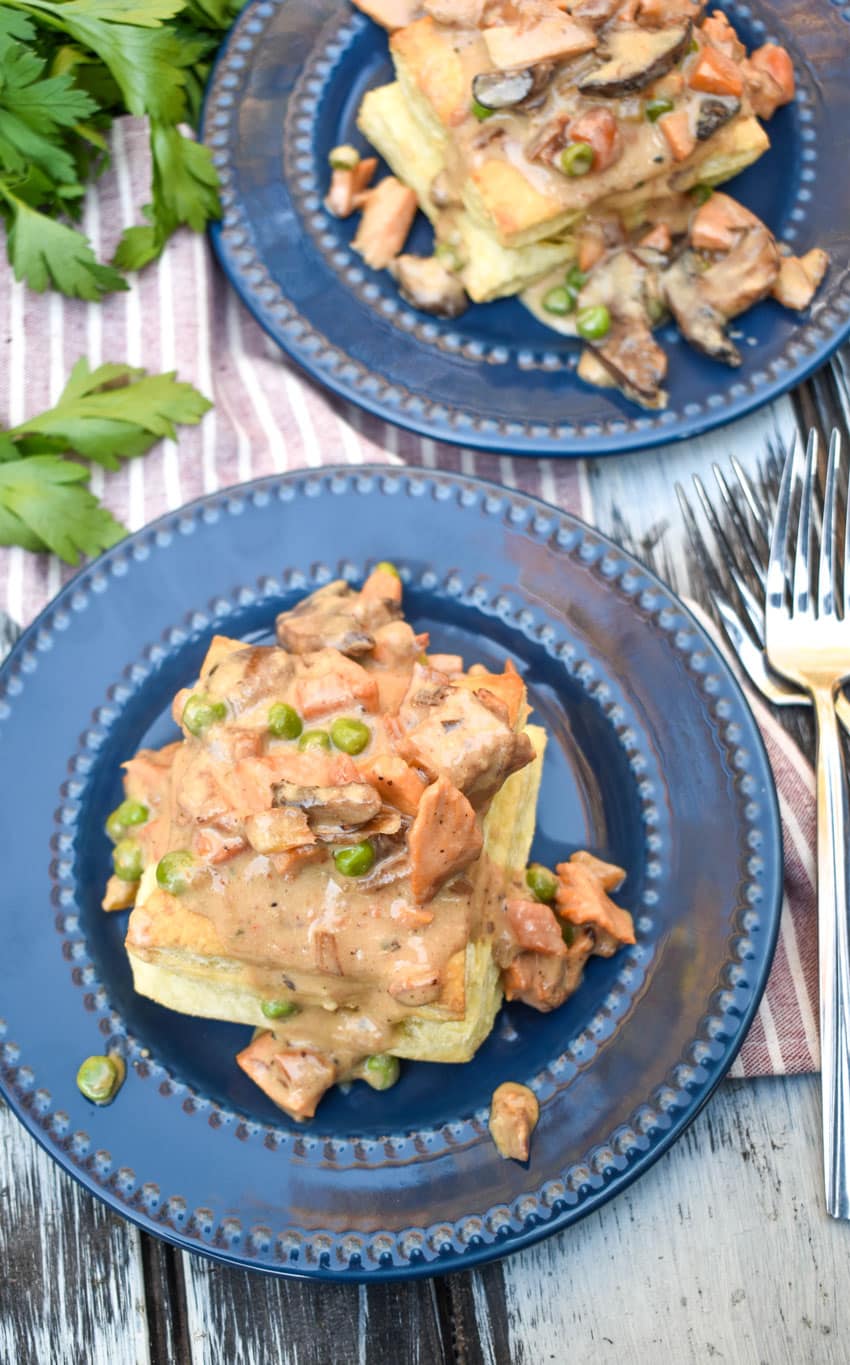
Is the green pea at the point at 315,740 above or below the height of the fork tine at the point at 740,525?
below

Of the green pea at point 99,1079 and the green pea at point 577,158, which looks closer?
the green pea at point 99,1079

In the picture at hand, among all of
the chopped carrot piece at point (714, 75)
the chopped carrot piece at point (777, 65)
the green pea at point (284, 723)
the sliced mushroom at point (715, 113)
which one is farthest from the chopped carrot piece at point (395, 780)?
the chopped carrot piece at point (777, 65)

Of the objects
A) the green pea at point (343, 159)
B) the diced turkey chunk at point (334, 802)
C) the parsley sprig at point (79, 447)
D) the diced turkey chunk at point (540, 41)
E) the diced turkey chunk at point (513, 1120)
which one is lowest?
the diced turkey chunk at point (513, 1120)

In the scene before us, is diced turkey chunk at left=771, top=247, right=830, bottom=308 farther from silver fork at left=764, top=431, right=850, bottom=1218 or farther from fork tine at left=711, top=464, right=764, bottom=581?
fork tine at left=711, top=464, right=764, bottom=581

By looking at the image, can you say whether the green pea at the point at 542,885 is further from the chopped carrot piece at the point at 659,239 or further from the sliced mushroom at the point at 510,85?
the sliced mushroom at the point at 510,85

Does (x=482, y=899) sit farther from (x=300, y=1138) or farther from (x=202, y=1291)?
(x=202, y=1291)

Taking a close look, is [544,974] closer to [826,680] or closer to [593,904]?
[593,904]

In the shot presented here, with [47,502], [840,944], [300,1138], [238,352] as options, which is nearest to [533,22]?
[238,352]
